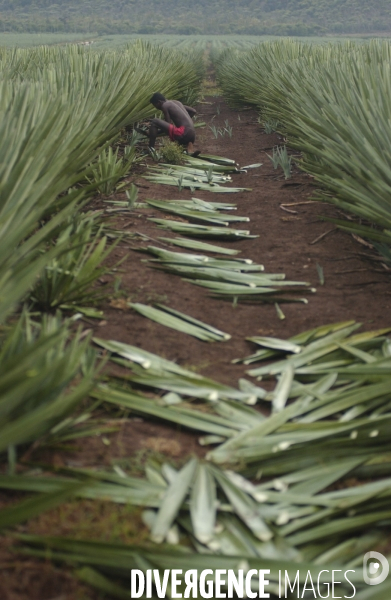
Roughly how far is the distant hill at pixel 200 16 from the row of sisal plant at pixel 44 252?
50460 millimetres

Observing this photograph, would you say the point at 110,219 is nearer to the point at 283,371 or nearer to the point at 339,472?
the point at 283,371

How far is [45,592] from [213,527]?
0.37 metres

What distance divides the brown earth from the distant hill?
50.0 metres

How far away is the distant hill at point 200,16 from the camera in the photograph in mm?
57562

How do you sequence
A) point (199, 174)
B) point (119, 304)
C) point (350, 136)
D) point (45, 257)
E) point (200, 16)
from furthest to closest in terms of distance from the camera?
point (200, 16)
point (199, 174)
point (350, 136)
point (119, 304)
point (45, 257)

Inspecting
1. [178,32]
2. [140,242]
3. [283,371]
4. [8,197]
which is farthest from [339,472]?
[178,32]

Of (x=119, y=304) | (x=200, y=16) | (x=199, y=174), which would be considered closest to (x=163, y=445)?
(x=119, y=304)

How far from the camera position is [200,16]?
3100 inches

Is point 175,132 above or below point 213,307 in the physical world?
above

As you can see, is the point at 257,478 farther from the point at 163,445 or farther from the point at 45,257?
the point at 45,257

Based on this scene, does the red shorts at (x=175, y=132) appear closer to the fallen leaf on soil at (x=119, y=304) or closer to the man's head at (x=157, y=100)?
the man's head at (x=157, y=100)

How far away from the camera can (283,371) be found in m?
2.30

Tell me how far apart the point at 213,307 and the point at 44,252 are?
25.7 inches

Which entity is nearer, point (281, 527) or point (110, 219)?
point (281, 527)
